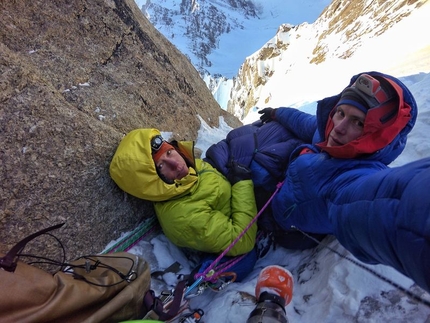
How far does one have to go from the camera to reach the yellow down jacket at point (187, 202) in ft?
7.30

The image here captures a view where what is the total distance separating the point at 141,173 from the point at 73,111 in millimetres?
782

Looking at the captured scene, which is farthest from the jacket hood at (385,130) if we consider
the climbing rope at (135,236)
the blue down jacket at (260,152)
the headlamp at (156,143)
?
the climbing rope at (135,236)

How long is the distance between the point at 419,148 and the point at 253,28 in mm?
126419

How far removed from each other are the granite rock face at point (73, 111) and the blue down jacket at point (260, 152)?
0.72m

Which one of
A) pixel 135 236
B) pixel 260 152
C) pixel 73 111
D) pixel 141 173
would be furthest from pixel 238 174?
pixel 73 111

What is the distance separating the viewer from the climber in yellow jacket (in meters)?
2.23

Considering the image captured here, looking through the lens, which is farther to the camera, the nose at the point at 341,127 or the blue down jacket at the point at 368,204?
the nose at the point at 341,127

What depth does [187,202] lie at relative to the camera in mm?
2373

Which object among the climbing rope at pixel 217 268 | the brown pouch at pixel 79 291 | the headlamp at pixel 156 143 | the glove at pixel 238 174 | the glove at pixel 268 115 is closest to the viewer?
the brown pouch at pixel 79 291

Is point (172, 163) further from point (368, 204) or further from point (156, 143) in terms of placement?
point (368, 204)

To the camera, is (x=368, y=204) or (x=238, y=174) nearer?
(x=368, y=204)

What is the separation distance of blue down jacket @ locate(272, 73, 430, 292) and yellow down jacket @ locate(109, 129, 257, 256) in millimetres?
371

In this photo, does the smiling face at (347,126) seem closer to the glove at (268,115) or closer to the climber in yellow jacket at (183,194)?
the climber in yellow jacket at (183,194)

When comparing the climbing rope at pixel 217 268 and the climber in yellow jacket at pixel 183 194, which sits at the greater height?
the climber in yellow jacket at pixel 183 194
